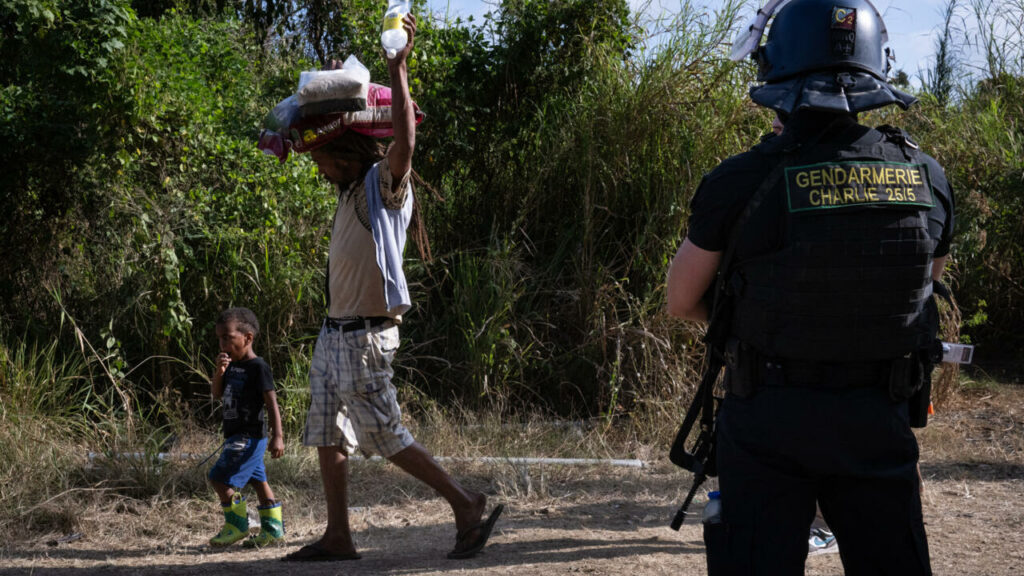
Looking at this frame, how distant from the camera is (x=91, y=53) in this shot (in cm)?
572

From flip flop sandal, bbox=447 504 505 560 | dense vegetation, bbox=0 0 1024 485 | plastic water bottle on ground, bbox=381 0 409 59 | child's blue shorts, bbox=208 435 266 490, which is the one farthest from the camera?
dense vegetation, bbox=0 0 1024 485

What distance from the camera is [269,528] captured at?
4.34m

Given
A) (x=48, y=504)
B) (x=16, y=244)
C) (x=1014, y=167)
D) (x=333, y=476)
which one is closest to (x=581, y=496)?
(x=333, y=476)

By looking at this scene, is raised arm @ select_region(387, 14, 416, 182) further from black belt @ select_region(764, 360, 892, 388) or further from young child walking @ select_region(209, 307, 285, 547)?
black belt @ select_region(764, 360, 892, 388)

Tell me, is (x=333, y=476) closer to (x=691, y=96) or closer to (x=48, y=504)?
(x=48, y=504)

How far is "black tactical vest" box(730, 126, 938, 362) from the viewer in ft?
6.95

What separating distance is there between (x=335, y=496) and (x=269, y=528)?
577 mm

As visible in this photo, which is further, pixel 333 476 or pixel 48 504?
pixel 48 504

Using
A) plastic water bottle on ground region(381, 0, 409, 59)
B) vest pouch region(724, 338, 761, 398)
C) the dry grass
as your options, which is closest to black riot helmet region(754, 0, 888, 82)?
vest pouch region(724, 338, 761, 398)

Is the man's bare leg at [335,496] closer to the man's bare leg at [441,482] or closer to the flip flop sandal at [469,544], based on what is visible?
the man's bare leg at [441,482]

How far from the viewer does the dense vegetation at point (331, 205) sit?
19.6ft

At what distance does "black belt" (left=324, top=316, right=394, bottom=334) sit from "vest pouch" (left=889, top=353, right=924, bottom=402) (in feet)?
7.29

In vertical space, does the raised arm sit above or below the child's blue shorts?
above

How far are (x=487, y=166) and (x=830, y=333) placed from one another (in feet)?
18.1
